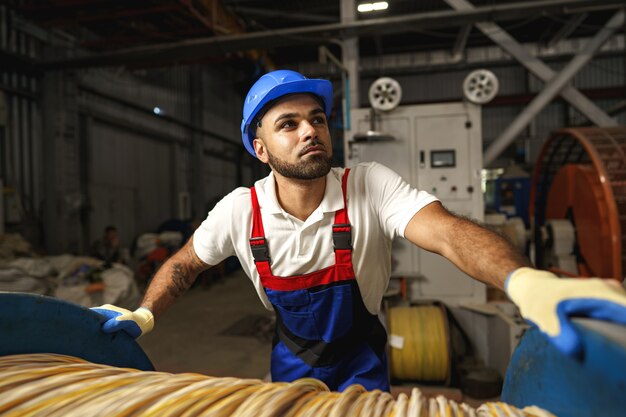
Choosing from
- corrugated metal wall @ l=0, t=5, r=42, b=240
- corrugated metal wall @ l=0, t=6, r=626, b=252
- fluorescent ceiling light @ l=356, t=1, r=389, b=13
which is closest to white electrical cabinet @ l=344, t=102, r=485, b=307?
fluorescent ceiling light @ l=356, t=1, r=389, b=13

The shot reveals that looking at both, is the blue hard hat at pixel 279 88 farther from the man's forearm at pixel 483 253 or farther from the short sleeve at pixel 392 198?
Result: the man's forearm at pixel 483 253

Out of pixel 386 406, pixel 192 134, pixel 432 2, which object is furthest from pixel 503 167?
pixel 386 406

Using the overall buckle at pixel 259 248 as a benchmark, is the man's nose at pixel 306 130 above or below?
above

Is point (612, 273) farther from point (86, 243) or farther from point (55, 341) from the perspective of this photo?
point (86, 243)

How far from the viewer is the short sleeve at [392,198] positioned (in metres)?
1.59

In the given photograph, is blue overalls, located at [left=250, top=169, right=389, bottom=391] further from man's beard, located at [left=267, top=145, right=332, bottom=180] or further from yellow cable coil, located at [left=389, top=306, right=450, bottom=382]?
yellow cable coil, located at [left=389, top=306, right=450, bottom=382]

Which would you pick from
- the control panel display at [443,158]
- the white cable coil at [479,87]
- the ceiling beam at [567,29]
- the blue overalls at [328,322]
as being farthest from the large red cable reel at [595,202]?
the ceiling beam at [567,29]

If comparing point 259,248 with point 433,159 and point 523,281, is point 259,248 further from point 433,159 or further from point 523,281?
A: point 433,159

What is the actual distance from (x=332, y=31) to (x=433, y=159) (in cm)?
227

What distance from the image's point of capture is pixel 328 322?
180 centimetres

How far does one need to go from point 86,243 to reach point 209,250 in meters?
7.19

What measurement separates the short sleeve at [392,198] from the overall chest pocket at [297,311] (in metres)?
0.48

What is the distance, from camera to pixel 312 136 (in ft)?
→ 5.73

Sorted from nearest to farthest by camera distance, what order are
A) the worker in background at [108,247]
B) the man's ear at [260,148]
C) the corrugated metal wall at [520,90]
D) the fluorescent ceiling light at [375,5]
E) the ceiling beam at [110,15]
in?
the man's ear at [260,148], the fluorescent ceiling light at [375,5], the ceiling beam at [110,15], the worker in background at [108,247], the corrugated metal wall at [520,90]
